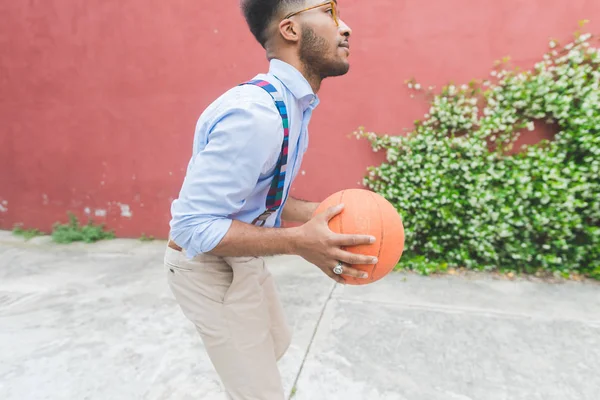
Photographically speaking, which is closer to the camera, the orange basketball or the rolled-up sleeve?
the rolled-up sleeve

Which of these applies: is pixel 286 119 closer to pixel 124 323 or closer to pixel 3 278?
pixel 124 323

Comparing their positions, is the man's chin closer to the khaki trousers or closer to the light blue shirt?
the light blue shirt

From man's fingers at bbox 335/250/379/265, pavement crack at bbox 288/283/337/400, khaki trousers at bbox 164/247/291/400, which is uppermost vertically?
man's fingers at bbox 335/250/379/265

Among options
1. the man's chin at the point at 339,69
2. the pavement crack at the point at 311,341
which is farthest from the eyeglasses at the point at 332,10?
the pavement crack at the point at 311,341

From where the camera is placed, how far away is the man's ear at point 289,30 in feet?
4.92

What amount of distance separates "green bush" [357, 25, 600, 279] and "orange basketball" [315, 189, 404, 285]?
2351 mm

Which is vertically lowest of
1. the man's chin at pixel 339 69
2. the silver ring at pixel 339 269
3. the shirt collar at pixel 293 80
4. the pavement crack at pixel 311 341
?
the pavement crack at pixel 311 341

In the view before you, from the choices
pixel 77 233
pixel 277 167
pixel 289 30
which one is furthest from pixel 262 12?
pixel 77 233

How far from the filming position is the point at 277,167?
54.7 inches

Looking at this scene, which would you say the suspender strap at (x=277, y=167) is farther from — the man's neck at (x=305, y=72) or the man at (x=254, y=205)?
the man's neck at (x=305, y=72)

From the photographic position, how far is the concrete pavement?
2.45 meters

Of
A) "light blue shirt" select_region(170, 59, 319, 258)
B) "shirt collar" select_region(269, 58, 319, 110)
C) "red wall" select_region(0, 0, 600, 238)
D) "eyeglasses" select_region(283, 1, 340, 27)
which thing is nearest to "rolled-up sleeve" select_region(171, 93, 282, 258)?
"light blue shirt" select_region(170, 59, 319, 258)

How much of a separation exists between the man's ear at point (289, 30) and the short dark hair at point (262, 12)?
0.08m

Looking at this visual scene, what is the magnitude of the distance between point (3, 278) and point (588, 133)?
17.5 ft
